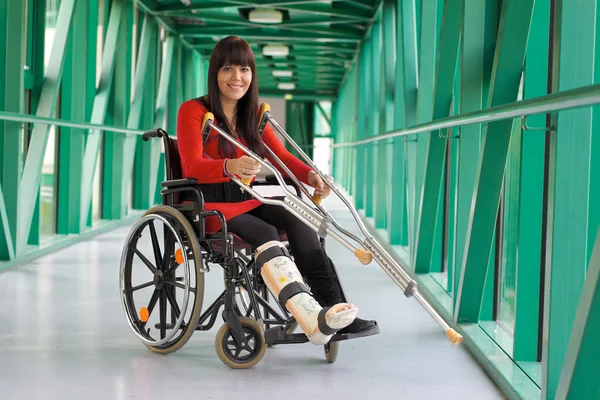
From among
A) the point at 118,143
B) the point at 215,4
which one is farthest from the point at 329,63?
the point at 118,143

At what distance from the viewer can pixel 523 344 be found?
115 inches

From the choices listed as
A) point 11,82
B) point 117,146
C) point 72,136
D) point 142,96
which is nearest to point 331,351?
point 11,82

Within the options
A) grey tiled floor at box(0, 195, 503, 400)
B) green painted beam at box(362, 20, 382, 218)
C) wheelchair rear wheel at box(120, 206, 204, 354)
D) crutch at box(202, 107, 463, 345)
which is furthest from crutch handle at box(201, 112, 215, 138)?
green painted beam at box(362, 20, 382, 218)

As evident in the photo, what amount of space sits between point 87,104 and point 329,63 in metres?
11.0

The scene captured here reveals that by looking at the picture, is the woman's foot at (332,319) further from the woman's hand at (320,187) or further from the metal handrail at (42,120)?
the metal handrail at (42,120)

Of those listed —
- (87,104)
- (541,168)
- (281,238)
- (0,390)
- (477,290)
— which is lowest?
(0,390)

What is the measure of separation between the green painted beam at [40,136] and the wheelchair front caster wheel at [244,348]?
299 centimetres

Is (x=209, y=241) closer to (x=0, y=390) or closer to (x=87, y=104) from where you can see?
(x=0, y=390)

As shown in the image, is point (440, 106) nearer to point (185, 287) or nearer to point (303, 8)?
point (185, 287)

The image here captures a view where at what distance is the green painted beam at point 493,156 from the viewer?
9.68ft

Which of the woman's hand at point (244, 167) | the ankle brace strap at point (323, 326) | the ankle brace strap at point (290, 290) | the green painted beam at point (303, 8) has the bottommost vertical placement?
the ankle brace strap at point (323, 326)

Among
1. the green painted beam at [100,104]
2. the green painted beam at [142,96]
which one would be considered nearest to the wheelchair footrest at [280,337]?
the green painted beam at [100,104]

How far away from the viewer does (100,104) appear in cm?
809

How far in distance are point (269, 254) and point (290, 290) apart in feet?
0.54
